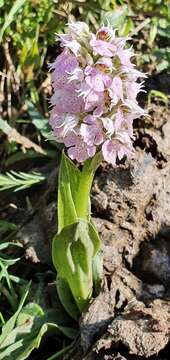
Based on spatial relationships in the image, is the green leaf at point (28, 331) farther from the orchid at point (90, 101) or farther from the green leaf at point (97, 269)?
the orchid at point (90, 101)

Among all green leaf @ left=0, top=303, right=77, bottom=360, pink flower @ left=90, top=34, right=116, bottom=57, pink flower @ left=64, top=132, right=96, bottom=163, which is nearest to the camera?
pink flower @ left=90, top=34, right=116, bottom=57

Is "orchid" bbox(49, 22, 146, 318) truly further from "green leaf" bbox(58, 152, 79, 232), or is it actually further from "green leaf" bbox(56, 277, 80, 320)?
"green leaf" bbox(56, 277, 80, 320)

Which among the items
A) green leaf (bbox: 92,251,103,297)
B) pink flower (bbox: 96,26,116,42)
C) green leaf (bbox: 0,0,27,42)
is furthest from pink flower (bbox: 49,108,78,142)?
green leaf (bbox: 0,0,27,42)

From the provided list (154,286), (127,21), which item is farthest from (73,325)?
(127,21)

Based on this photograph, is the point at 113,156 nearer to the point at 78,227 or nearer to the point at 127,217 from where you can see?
the point at 78,227

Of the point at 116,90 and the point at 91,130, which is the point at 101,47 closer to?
the point at 116,90
